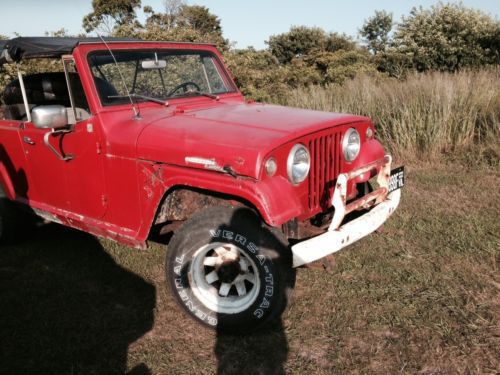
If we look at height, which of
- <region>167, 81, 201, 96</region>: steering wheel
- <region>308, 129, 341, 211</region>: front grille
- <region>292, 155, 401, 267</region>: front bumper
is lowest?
<region>292, 155, 401, 267</region>: front bumper

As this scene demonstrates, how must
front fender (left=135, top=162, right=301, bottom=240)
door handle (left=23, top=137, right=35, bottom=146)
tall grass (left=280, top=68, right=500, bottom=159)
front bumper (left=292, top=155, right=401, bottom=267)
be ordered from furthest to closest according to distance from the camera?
tall grass (left=280, top=68, right=500, bottom=159) → door handle (left=23, top=137, right=35, bottom=146) → front bumper (left=292, top=155, right=401, bottom=267) → front fender (left=135, top=162, right=301, bottom=240)

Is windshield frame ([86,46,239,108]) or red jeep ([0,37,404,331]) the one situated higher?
windshield frame ([86,46,239,108])


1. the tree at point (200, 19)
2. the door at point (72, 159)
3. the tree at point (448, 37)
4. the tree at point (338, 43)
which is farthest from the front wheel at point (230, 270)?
the tree at point (338, 43)

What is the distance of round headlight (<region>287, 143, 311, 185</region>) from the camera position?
2736 millimetres

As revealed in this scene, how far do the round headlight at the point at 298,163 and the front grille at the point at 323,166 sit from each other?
0.14 m

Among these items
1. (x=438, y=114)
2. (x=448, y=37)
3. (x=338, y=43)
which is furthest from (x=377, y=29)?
(x=438, y=114)

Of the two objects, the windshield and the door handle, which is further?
the door handle

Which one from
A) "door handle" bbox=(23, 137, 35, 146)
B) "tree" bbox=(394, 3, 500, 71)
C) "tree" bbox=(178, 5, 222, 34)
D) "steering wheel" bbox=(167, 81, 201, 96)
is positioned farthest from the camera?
"tree" bbox=(178, 5, 222, 34)

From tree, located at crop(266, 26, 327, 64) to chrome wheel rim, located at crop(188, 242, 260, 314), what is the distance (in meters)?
27.8

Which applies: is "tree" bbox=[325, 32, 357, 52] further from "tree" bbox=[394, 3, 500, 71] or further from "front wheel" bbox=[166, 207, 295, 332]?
"front wheel" bbox=[166, 207, 295, 332]

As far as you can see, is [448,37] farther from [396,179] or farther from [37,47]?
[37,47]

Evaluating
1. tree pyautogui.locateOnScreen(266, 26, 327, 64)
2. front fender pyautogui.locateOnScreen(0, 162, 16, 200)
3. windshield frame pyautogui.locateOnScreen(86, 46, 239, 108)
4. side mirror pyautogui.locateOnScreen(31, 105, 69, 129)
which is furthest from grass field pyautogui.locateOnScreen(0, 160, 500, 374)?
tree pyautogui.locateOnScreen(266, 26, 327, 64)

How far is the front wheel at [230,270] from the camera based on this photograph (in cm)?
270

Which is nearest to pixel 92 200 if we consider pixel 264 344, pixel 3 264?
pixel 3 264
